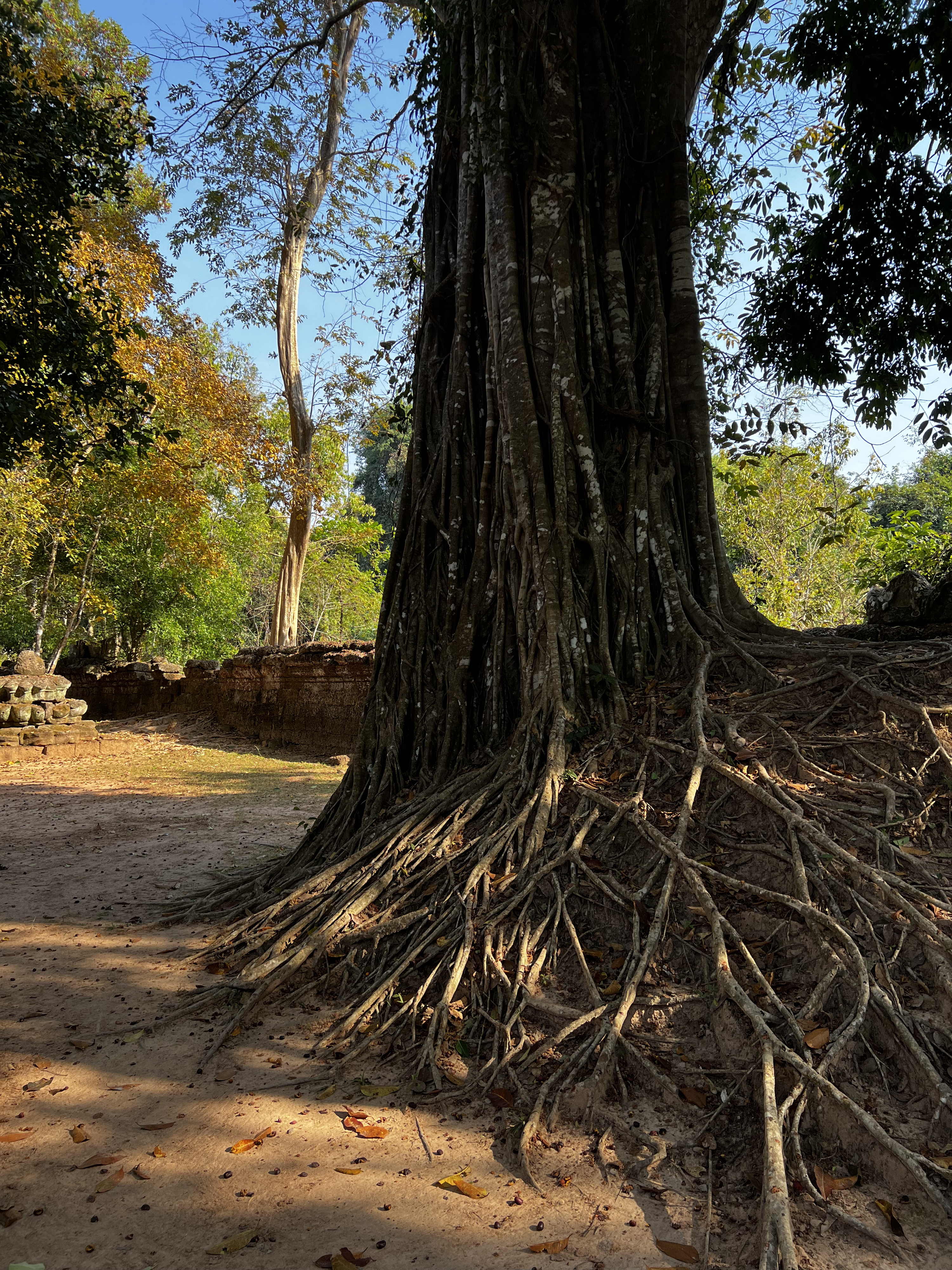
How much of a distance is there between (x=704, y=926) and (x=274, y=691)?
10874 millimetres

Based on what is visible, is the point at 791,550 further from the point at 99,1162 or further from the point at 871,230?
the point at 99,1162

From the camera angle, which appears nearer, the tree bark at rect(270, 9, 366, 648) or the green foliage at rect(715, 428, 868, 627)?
the tree bark at rect(270, 9, 366, 648)

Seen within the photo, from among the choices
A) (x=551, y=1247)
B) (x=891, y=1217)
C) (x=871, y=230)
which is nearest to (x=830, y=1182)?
(x=891, y=1217)

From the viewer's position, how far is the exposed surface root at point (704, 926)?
187 cm

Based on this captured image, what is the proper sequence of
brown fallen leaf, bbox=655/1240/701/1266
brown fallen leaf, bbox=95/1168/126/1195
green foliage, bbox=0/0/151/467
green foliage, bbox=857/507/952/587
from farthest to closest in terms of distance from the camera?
green foliage, bbox=857/507/952/587, green foliage, bbox=0/0/151/467, brown fallen leaf, bbox=95/1168/126/1195, brown fallen leaf, bbox=655/1240/701/1266

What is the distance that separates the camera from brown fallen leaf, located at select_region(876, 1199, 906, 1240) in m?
1.54

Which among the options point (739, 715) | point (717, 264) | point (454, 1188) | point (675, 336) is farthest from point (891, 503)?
point (454, 1188)

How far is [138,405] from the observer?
18.0 ft

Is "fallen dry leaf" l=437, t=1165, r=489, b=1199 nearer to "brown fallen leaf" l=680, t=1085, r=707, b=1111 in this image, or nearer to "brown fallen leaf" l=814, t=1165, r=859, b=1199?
"brown fallen leaf" l=680, t=1085, r=707, b=1111

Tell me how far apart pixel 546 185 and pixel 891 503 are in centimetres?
1791

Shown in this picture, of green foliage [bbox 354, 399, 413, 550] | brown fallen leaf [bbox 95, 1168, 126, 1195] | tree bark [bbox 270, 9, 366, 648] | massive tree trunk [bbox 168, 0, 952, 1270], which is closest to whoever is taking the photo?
brown fallen leaf [bbox 95, 1168, 126, 1195]

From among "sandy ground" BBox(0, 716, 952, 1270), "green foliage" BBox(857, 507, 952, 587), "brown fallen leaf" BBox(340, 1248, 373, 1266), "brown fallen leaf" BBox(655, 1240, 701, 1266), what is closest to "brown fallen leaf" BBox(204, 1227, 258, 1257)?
"sandy ground" BBox(0, 716, 952, 1270)

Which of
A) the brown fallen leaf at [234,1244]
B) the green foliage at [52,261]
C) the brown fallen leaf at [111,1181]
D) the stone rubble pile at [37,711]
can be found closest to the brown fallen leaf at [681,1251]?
the brown fallen leaf at [234,1244]

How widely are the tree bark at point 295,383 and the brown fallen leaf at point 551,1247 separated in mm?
12864
